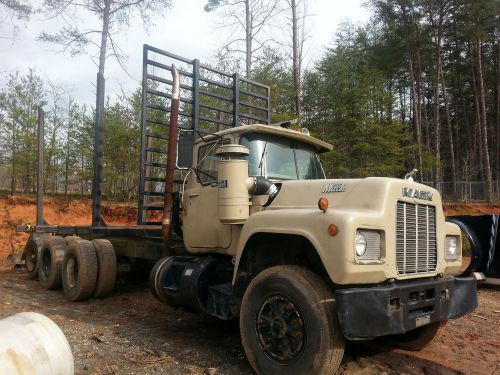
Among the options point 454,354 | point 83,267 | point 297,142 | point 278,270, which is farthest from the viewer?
point 83,267

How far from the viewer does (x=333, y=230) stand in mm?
Result: 3633

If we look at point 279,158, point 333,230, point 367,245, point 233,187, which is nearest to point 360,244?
point 367,245

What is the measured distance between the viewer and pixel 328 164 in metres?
20.4

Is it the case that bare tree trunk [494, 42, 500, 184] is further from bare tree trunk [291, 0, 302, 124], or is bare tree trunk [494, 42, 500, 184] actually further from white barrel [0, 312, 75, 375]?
white barrel [0, 312, 75, 375]

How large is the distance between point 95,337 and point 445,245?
13.0 ft

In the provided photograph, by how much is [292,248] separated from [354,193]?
2.59 feet

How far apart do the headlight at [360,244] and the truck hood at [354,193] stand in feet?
1.06

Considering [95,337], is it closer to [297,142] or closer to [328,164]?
[297,142]

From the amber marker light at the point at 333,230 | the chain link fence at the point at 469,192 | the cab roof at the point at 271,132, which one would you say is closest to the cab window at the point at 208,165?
the cab roof at the point at 271,132

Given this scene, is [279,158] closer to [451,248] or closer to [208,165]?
[208,165]

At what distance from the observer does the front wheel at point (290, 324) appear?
11.9ft

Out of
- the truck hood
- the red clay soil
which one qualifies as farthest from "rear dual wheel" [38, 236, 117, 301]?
the red clay soil

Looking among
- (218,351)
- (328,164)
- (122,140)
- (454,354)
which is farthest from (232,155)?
(122,140)

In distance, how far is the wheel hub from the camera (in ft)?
12.6
